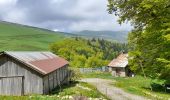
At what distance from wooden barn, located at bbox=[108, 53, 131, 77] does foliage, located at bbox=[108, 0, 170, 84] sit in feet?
152

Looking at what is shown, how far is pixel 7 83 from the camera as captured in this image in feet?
136

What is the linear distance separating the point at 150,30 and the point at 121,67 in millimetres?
52710

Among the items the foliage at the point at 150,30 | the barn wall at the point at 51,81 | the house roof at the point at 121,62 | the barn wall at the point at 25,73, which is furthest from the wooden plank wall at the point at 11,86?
the house roof at the point at 121,62

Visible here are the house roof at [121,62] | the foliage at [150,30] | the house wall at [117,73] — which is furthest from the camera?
the house wall at [117,73]

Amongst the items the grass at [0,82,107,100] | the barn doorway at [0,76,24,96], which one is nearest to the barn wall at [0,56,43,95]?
the barn doorway at [0,76,24,96]

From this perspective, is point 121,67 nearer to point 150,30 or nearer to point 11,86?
point 150,30

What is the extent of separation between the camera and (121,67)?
9500 cm

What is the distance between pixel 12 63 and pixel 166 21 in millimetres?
17625

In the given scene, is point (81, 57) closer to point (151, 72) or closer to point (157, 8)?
point (151, 72)

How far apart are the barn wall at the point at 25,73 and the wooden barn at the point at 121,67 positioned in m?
55.2

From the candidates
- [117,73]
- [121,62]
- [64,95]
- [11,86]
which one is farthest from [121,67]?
[64,95]

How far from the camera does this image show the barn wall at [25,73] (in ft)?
133

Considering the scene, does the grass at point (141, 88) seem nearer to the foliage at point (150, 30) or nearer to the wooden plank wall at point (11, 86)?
the foliage at point (150, 30)

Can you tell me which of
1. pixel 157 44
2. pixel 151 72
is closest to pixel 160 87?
pixel 151 72
